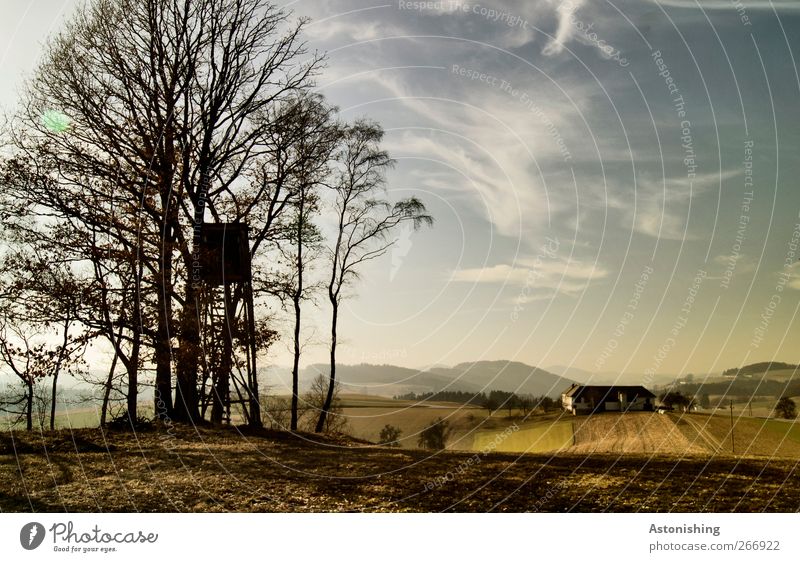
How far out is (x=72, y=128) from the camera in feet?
52.5

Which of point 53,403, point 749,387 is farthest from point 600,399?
point 53,403

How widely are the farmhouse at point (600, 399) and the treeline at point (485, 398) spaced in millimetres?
1718

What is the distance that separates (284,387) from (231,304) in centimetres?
541

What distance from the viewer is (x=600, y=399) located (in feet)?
183

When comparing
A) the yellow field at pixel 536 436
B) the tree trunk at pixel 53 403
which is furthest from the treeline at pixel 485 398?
the tree trunk at pixel 53 403

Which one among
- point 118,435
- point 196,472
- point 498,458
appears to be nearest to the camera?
point 196,472

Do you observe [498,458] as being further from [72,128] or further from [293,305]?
[72,128]

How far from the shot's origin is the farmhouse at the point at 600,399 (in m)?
54.7

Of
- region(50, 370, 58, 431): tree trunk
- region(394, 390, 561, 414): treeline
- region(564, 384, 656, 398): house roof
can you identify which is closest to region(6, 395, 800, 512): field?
region(50, 370, 58, 431): tree trunk

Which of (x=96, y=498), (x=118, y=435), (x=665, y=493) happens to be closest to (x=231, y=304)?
(x=118, y=435)

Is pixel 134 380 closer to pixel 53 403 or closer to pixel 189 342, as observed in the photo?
pixel 189 342

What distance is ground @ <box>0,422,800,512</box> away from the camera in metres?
8.76

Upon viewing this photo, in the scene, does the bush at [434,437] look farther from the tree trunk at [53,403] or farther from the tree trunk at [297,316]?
the tree trunk at [53,403]

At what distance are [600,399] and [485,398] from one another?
3043cm
